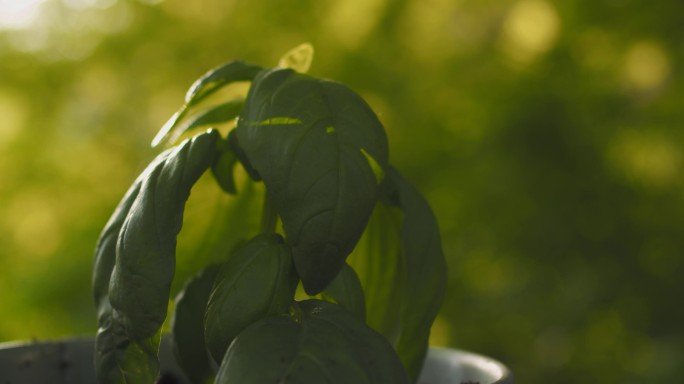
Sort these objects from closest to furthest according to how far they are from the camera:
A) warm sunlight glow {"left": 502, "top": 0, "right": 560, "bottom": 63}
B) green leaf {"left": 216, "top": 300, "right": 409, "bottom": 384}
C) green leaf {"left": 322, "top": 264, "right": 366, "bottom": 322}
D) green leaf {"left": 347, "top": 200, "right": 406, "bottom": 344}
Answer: green leaf {"left": 216, "top": 300, "right": 409, "bottom": 384} → green leaf {"left": 322, "top": 264, "right": 366, "bottom": 322} → green leaf {"left": 347, "top": 200, "right": 406, "bottom": 344} → warm sunlight glow {"left": 502, "top": 0, "right": 560, "bottom": 63}

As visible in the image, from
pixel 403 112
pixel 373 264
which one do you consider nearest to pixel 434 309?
pixel 373 264

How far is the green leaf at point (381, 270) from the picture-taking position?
1.84ft

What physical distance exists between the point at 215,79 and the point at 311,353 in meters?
0.19

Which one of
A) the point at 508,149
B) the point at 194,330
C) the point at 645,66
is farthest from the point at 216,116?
the point at 645,66

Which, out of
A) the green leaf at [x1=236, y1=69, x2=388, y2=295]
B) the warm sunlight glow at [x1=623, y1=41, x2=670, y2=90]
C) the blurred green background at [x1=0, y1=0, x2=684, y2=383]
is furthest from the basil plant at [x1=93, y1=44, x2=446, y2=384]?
the warm sunlight glow at [x1=623, y1=41, x2=670, y2=90]

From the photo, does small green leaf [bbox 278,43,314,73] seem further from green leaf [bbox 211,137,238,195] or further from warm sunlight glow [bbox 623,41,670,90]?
warm sunlight glow [bbox 623,41,670,90]

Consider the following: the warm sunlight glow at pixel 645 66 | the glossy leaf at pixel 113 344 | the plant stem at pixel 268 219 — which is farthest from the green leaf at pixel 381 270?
the warm sunlight glow at pixel 645 66

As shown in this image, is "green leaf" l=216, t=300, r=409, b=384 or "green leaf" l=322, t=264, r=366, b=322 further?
"green leaf" l=322, t=264, r=366, b=322

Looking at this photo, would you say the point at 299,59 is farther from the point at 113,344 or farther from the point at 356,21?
the point at 356,21

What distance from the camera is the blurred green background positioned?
139 cm

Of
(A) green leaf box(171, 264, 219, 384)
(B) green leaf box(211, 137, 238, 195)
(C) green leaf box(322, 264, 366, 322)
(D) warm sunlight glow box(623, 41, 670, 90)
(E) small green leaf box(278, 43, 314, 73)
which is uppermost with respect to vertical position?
(D) warm sunlight glow box(623, 41, 670, 90)

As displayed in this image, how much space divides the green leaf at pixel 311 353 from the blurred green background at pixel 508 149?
1.01 meters

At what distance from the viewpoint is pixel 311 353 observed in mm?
361

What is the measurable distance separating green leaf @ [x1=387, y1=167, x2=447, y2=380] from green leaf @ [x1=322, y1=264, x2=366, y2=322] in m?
0.03
